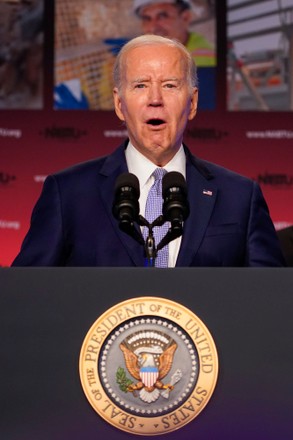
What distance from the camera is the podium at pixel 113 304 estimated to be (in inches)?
50.9

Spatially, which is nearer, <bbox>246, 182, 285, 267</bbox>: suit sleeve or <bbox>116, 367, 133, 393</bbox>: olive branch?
<bbox>116, 367, 133, 393</bbox>: olive branch

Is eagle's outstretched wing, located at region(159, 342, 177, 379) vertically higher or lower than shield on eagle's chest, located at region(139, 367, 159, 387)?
higher

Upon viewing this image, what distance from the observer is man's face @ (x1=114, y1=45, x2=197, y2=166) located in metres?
1.77

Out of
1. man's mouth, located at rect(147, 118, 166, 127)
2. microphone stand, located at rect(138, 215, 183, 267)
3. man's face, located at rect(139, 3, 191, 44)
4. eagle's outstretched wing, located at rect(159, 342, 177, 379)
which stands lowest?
eagle's outstretched wing, located at rect(159, 342, 177, 379)

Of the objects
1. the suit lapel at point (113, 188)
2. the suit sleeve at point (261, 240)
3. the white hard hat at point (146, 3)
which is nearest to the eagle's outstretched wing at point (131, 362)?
the suit lapel at point (113, 188)

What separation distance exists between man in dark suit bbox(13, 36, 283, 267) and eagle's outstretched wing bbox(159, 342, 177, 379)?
0.38 m

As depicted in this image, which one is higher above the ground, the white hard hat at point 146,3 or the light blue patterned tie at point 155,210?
the white hard hat at point 146,3

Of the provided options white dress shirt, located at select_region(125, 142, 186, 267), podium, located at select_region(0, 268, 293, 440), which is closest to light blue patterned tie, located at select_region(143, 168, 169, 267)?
white dress shirt, located at select_region(125, 142, 186, 267)

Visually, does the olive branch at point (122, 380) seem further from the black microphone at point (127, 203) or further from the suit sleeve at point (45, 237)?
the suit sleeve at point (45, 237)

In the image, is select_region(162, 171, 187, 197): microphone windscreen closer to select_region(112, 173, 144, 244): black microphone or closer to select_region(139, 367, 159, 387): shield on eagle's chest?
select_region(112, 173, 144, 244): black microphone

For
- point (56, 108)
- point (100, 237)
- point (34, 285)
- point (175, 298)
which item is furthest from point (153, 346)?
point (56, 108)

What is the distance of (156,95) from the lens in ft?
5.78

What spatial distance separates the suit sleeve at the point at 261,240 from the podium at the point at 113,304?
1.35 feet

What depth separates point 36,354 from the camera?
4.32ft
